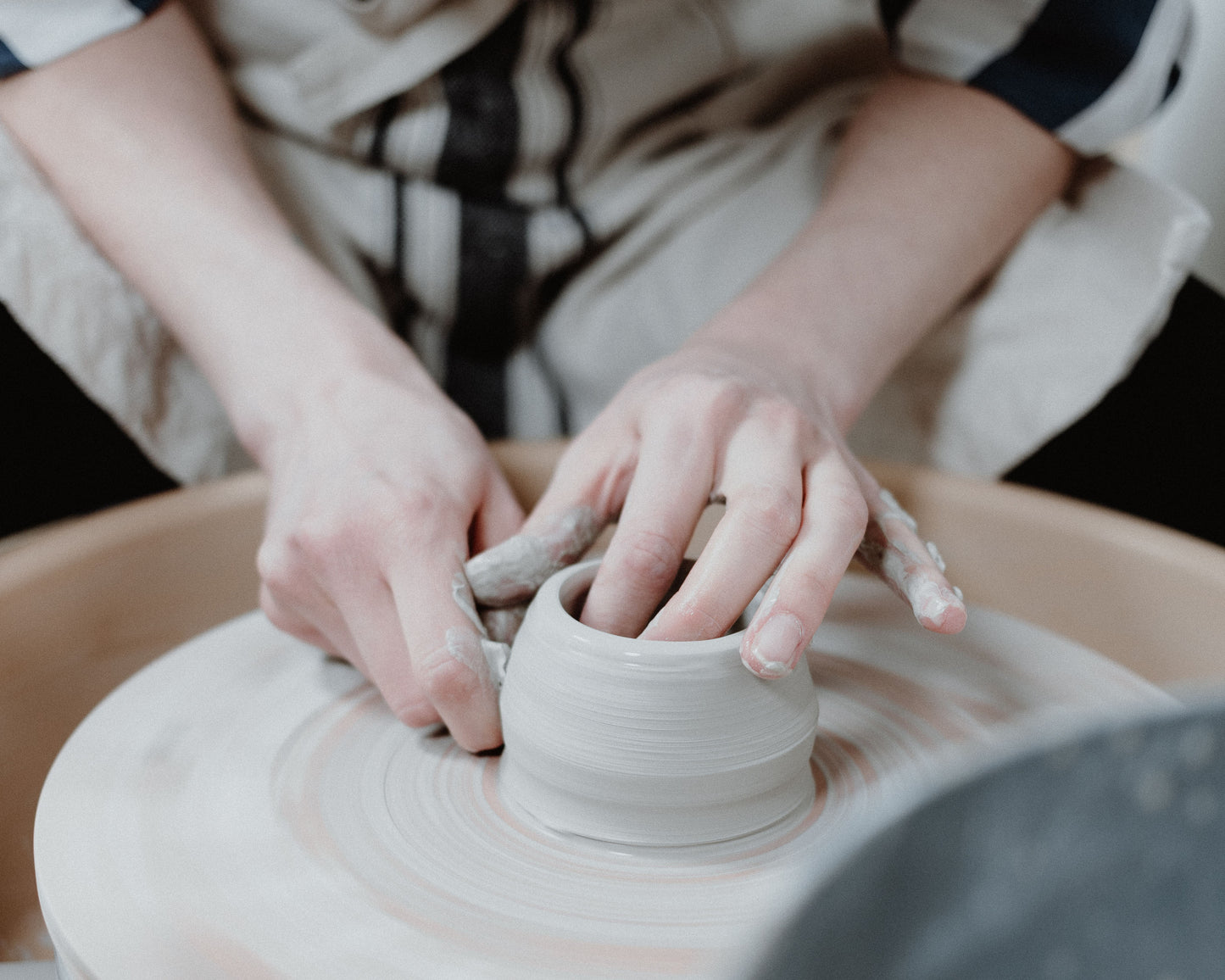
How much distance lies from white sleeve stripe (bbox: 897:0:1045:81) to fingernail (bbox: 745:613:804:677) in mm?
711

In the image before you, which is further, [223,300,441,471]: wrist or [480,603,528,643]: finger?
[223,300,441,471]: wrist

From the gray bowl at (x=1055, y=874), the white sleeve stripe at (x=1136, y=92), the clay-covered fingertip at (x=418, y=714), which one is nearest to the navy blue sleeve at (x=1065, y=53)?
the white sleeve stripe at (x=1136, y=92)

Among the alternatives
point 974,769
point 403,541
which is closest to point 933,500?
point 403,541

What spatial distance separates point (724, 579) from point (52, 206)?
70cm

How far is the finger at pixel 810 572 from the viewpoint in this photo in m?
0.58

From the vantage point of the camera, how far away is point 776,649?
58 centimetres

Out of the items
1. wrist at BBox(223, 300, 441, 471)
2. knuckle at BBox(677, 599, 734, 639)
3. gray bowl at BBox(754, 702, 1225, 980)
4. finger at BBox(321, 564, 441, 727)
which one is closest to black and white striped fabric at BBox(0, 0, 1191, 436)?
wrist at BBox(223, 300, 441, 471)

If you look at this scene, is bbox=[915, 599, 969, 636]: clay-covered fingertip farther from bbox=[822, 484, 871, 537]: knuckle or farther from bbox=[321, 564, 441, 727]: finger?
bbox=[321, 564, 441, 727]: finger

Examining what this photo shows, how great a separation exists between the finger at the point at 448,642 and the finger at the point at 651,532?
2.9 inches

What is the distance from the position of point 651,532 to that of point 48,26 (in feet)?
2.35

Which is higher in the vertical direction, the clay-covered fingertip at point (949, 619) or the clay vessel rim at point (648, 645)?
the clay vessel rim at point (648, 645)

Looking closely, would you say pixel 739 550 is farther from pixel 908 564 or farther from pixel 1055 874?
pixel 1055 874

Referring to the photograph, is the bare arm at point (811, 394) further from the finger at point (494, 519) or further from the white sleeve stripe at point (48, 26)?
the white sleeve stripe at point (48, 26)

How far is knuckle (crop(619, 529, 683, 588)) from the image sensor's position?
0.65 m
